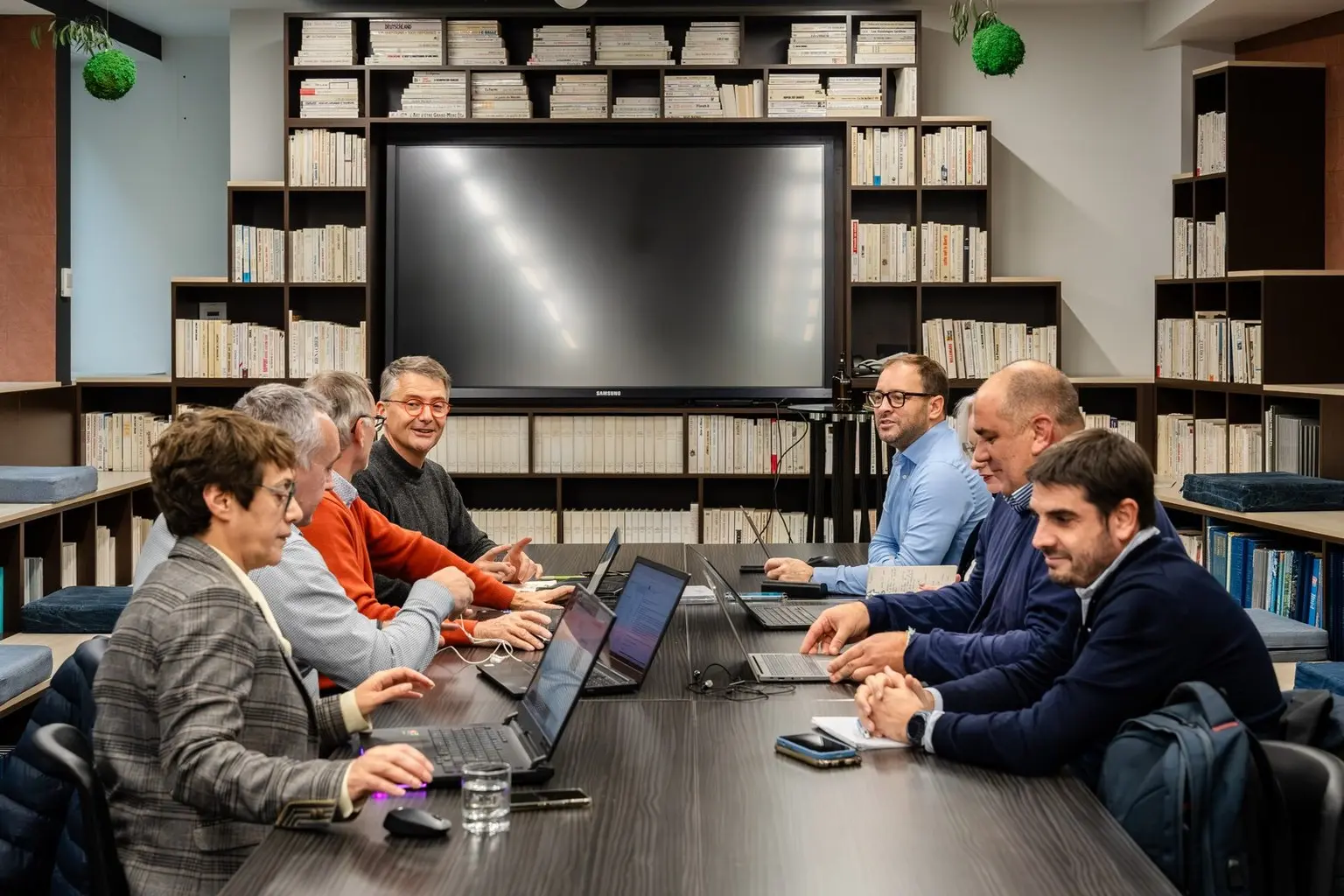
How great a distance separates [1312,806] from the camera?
195 cm

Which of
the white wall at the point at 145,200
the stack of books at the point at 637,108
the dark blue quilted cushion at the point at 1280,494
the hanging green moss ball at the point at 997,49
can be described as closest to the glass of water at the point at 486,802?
the dark blue quilted cushion at the point at 1280,494

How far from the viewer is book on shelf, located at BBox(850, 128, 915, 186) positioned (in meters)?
6.36

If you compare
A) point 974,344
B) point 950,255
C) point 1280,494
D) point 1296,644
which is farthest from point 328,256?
point 1296,644

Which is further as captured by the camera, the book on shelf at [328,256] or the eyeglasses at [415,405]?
the book on shelf at [328,256]

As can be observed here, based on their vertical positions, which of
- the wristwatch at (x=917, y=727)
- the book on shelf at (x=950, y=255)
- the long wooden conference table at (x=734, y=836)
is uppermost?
the book on shelf at (x=950, y=255)

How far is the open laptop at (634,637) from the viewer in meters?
2.45

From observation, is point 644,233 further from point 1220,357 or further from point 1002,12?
point 1220,357

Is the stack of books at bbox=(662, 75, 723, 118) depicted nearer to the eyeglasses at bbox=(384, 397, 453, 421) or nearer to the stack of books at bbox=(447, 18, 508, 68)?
the stack of books at bbox=(447, 18, 508, 68)

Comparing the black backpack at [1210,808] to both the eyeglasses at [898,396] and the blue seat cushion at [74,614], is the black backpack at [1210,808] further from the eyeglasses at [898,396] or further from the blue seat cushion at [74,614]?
the blue seat cushion at [74,614]

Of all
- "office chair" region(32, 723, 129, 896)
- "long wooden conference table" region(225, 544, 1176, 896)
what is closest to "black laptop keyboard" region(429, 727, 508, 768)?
"long wooden conference table" region(225, 544, 1176, 896)

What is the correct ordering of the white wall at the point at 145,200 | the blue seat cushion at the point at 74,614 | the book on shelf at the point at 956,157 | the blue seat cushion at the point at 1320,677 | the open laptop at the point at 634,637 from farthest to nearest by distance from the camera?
1. the white wall at the point at 145,200
2. the book on shelf at the point at 956,157
3. the blue seat cushion at the point at 74,614
4. the blue seat cushion at the point at 1320,677
5. the open laptop at the point at 634,637

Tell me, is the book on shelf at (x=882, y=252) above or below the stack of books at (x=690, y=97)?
below

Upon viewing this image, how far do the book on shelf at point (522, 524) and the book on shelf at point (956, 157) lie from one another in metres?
2.39

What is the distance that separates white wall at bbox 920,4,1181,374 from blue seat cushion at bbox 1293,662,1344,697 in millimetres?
3377
